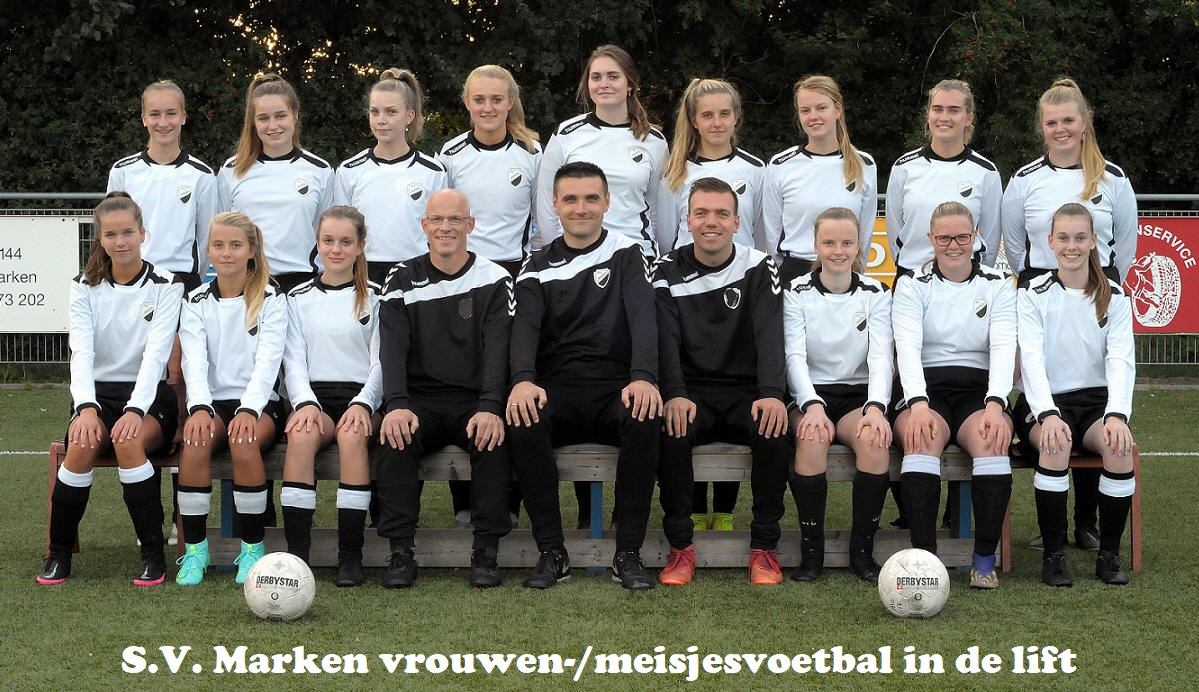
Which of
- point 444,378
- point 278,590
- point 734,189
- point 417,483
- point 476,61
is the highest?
point 476,61

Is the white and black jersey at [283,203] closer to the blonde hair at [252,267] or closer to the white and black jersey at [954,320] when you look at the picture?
the blonde hair at [252,267]

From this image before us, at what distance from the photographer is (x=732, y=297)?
484 centimetres

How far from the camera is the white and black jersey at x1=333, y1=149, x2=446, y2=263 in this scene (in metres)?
5.46

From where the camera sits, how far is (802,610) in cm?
420

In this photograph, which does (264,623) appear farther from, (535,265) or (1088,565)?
(1088,565)

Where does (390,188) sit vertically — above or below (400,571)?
above

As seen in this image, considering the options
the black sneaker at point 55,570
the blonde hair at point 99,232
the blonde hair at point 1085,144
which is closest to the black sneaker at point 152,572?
the black sneaker at point 55,570

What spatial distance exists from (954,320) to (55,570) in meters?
3.44

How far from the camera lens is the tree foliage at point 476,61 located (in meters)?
13.6

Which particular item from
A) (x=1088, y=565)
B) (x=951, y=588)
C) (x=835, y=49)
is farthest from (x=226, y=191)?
(x=835, y=49)

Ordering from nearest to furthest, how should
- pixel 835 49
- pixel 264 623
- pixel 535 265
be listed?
pixel 264 623 → pixel 535 265 → pixel 835 49

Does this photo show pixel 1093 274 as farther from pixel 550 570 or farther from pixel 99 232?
pixel 99 232

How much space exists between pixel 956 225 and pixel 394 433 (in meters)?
2.21

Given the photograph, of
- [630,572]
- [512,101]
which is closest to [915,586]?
[630,572]
